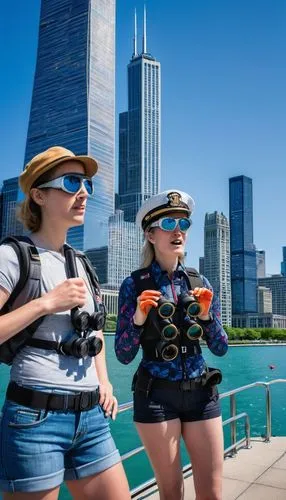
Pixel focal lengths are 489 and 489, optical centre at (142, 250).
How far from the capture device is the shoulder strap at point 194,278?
2873mm

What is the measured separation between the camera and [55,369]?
191 cm

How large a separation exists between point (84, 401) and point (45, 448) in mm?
231

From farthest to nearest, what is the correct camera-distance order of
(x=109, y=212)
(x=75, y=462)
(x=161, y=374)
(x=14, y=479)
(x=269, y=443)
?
(x=109, y=212) < (x=269, y=443) < (x=161, y=374) < (x=75, y=462) < (x=14, y=479)

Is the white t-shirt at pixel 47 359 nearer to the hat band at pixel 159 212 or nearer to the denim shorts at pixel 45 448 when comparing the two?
the denim shorts at pixel 45 448

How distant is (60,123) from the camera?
15100 cm

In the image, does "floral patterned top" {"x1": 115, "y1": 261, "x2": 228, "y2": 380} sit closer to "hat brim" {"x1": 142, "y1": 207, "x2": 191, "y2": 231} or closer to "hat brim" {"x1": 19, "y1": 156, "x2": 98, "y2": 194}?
"hat brim" {"x1": 142, "y1": 207, "x2": 191, "y2": 231}

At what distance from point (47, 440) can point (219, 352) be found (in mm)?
1367

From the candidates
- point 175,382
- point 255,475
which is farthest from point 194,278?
point 255,475

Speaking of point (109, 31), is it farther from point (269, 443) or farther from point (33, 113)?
point (269, 443)

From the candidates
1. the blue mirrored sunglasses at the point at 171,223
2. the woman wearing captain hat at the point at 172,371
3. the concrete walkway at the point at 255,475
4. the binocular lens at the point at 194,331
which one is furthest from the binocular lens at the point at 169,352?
the concrete walkway at the point at 255,475

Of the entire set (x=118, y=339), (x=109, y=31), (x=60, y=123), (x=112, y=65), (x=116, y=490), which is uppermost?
(x=109, y=31)

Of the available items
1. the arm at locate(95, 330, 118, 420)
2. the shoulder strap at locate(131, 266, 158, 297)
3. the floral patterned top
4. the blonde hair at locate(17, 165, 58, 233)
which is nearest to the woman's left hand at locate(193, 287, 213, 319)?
the floral patterned top

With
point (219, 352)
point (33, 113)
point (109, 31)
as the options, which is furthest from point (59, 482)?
point (109, 31)

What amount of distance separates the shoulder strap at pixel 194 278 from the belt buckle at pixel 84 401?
1066mm
